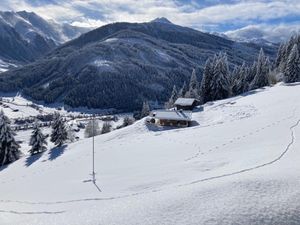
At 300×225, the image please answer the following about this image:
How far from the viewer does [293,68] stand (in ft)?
305

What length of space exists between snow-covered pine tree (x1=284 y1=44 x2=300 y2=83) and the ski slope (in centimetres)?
2347

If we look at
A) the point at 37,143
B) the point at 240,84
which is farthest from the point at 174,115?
the point at 240,84

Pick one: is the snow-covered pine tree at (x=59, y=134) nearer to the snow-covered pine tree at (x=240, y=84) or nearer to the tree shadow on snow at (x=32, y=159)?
the tree shadow on snow at (x=32, y=159)

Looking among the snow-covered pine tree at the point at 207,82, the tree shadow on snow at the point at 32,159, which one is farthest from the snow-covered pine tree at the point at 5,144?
the snow-covered pine tree at the point at 207,82

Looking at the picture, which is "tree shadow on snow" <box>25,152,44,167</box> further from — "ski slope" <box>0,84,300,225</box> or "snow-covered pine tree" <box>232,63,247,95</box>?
"snow-covered pine tree" <box>232,63,247,95</box>

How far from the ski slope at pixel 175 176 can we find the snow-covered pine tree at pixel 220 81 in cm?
2185

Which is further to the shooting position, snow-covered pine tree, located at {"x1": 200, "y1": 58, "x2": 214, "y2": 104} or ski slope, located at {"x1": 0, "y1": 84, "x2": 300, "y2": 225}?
snow-covered pine tree, located at {"x1": 200, "y1": 58, "x2": 214, "y2": 104}

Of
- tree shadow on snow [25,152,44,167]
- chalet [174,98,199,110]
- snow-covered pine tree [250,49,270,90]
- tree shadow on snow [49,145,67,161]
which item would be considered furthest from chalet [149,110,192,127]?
snow-covered pine tree [250,49,270,90]

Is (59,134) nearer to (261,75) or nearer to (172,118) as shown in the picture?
(172,118)

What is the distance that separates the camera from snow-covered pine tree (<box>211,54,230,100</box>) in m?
93.8

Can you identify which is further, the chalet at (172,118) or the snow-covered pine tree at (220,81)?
the snow-covered pine tree at (220,81)

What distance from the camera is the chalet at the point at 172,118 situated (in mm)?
71600

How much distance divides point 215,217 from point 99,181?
20473mm

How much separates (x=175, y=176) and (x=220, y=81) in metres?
65.8
